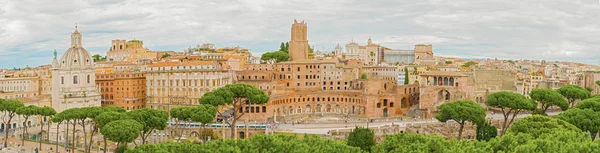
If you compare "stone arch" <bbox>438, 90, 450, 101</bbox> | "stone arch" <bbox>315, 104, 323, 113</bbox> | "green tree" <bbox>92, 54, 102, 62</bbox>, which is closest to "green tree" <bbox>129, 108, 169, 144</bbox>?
"stone arch" <bbox>315, 104, 323, 113</bbox>

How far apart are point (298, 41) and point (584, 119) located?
6056cm

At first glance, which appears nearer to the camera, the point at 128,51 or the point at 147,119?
the point at 147,119

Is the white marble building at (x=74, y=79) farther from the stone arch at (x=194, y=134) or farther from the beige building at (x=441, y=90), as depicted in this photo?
the beige building at (x=441, y=90)

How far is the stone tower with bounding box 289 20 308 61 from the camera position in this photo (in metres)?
105

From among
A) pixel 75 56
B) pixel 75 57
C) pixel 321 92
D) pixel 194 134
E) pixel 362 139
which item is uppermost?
pixel 75 56

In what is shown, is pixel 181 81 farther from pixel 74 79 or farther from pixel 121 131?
pixel 121 131

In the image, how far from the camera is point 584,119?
50.9 meters

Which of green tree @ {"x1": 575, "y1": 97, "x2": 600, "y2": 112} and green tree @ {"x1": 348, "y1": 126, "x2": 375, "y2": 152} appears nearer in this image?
green tree @ {"x1": 348, "y1": 126, "x2": 375, "y2": 152}

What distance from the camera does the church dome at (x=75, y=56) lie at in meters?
77.4

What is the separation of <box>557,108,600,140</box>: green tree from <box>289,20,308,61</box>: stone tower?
190 ft

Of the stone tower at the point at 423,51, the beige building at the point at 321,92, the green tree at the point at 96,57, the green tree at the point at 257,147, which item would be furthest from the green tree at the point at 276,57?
the green tree at the point at 257,147

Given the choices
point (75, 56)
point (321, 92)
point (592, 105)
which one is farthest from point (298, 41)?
point (592, 105)

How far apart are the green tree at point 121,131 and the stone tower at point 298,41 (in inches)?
2368

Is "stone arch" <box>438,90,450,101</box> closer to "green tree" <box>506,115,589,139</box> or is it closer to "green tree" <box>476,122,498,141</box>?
"green tree" <box>476,122,498,141</box>
